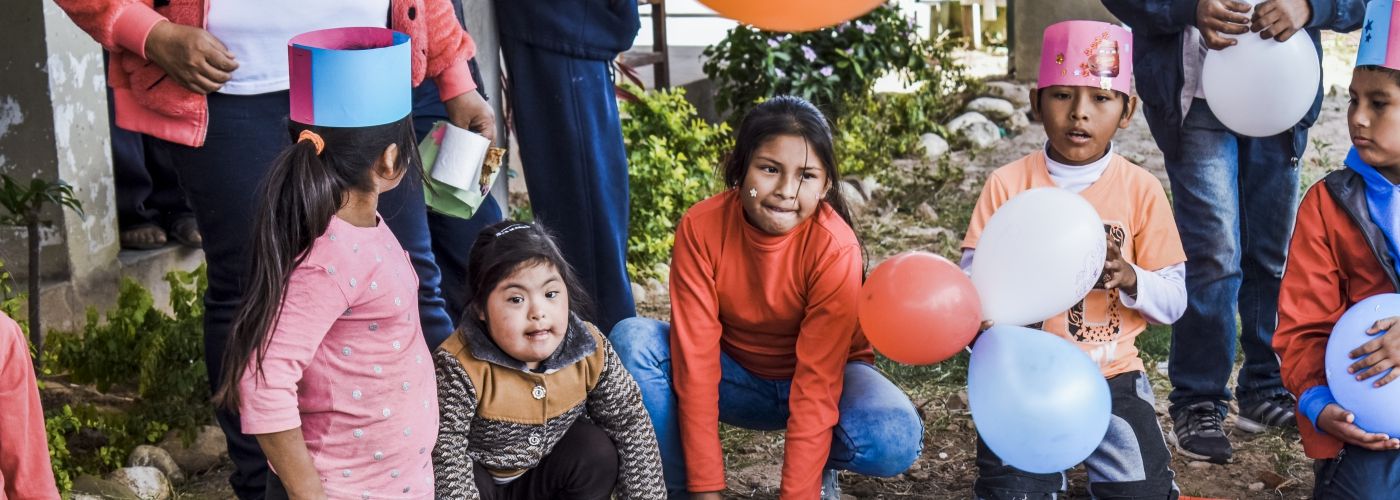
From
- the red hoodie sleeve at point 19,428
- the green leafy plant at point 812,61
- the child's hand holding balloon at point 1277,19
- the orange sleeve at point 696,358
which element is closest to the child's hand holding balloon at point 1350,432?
the child's hand holding balloon at point 1277,19

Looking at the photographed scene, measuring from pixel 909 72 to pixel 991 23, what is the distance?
93.1 inches

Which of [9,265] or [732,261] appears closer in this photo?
[732,261]

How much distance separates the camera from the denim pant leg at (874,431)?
9.30ft

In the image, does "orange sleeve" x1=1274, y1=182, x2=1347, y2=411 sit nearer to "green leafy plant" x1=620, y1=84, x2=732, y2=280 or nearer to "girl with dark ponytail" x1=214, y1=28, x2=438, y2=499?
"girl with dark ponytail" x1=214, y1=28, x2=438, y2=499

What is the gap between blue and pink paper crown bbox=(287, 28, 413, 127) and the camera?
2090 mm

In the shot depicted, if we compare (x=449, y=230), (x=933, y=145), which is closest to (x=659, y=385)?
(x=449, y=230)

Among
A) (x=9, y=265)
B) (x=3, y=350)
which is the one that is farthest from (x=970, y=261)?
(x=9, y=265)

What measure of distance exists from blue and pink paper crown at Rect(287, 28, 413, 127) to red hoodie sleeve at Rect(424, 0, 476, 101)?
2.11ft

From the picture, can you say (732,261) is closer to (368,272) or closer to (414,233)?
(414,233)

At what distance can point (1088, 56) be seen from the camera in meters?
2.82

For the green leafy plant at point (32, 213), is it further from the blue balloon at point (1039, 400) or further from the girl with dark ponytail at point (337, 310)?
the blue balloon at point (1039, 400)

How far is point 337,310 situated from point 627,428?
2.42 ft

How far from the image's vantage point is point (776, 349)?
9.75 ft

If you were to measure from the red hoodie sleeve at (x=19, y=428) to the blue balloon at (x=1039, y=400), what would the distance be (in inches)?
60.5
